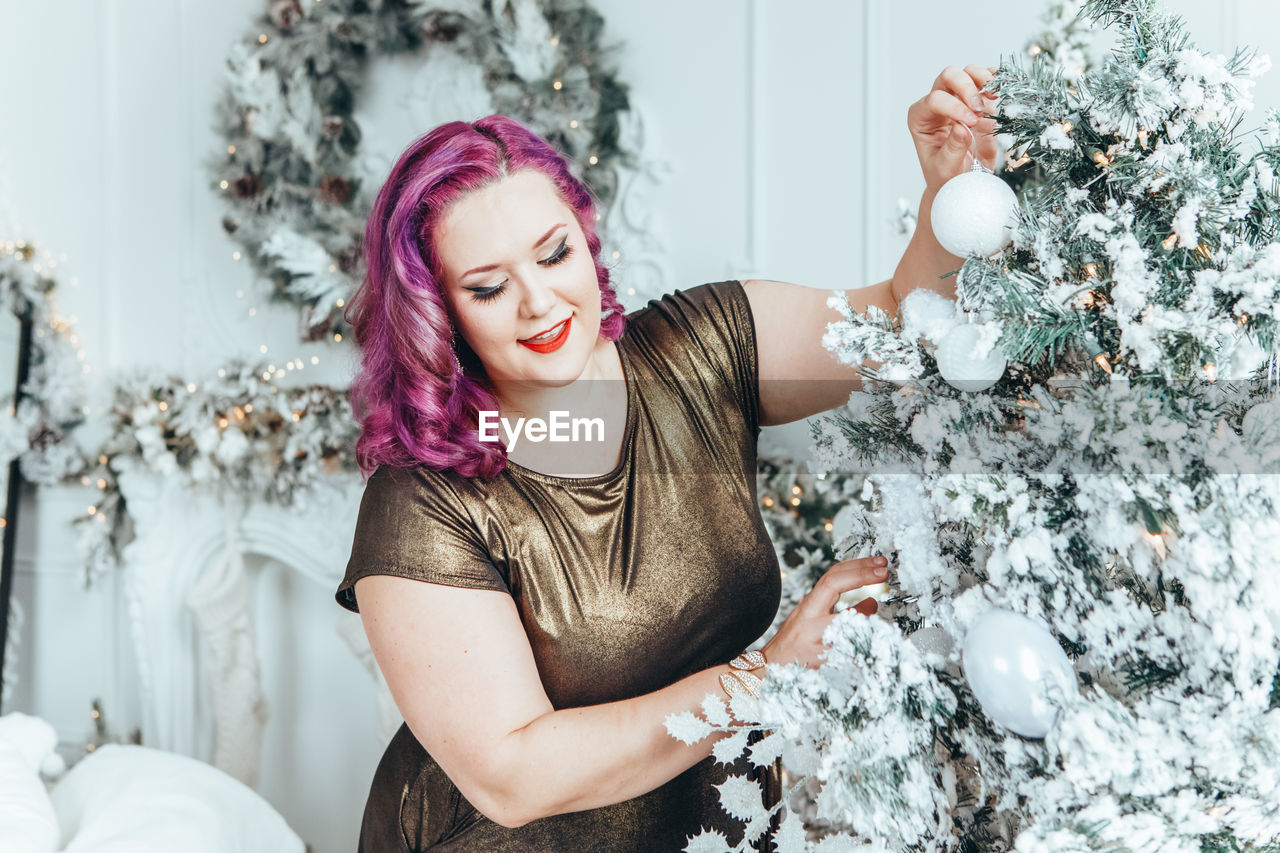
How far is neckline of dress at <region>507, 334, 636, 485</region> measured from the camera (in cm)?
116

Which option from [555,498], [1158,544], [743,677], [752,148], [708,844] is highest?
[752,148]

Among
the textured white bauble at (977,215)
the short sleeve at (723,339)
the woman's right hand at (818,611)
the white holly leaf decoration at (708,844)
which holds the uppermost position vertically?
the textured white bauble at (977,215)

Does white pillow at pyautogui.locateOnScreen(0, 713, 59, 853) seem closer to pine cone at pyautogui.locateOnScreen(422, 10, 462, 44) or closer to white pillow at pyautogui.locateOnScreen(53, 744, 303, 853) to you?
white pillow at pyautogui.locateOnScreen(53, 744, 303, 853)

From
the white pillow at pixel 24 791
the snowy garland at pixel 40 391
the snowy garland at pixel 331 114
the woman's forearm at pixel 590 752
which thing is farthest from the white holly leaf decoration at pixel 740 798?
the snowy garland at pixel 40 391

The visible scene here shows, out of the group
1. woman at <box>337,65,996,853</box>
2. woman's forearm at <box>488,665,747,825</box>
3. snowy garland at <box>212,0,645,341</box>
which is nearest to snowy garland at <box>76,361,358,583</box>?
snowy garland at <box>212,0,645,341</box>

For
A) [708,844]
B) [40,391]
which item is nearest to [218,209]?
[40,391]

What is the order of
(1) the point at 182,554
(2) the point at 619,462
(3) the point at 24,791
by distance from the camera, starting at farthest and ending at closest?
(1) the point at 182,554, (3) the point at 24,791, (2) the point at 619,462

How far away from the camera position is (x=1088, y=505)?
2.08ft

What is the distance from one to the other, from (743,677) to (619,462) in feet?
1.24

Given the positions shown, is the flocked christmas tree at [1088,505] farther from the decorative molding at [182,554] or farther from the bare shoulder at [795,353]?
the decorative molding at [182,554]

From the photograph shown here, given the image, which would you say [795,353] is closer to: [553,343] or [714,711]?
[553,343]

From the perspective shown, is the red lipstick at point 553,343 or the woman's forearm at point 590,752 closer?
the woman's forearm at point 590,752

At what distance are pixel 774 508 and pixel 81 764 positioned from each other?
1.37 meters

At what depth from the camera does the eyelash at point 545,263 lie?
1069mm
